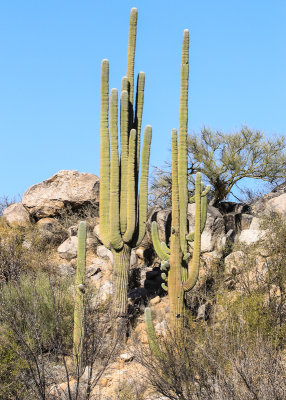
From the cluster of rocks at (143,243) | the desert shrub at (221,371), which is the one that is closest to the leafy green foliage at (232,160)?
the cluster of rocks at (143,243)

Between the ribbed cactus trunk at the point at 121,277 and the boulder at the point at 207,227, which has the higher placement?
the boulder at the point at 207,227

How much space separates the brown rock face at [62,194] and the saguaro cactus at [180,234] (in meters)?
6.49

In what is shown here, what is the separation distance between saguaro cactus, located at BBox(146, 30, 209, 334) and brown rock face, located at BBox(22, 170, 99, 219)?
256 inches

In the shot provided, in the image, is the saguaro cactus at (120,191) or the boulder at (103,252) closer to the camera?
the saguaro cactus at (120,191)

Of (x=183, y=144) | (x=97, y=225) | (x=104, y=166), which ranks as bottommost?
(x=97, y=225)

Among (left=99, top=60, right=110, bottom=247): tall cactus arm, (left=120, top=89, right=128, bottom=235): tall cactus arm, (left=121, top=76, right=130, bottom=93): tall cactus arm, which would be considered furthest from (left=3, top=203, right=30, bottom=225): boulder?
(left=121, top=76, right=130, bottom=93): tall cactus arm

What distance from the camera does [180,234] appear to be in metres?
10.1

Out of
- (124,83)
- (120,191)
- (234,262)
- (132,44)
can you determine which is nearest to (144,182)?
(120,191)

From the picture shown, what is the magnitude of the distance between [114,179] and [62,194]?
6.59 meters

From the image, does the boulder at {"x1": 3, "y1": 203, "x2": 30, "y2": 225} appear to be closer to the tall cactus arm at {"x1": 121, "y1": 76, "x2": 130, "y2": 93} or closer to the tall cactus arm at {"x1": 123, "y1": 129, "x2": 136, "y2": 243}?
the tall cactus arm at {"x1": 123, "y1": 129, "x2": 136, "y2": 243}

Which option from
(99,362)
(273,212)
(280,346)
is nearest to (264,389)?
(280,346)

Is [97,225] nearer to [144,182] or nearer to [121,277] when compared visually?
[121,277]

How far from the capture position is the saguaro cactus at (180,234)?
984 centimetres

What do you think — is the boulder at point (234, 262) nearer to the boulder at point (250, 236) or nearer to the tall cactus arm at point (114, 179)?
the boulder at point (250, 236)
